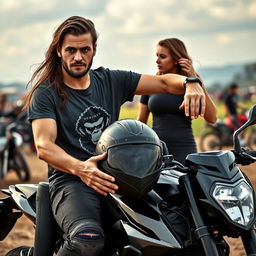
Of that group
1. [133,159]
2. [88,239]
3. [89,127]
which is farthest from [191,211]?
[89,127]

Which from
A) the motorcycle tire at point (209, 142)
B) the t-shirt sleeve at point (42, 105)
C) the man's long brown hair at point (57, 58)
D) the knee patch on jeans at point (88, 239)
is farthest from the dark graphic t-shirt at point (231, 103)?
the knee patch on jeans at point (88, 239)

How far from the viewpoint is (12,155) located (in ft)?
42.7

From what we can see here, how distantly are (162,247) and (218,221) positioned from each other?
0.98 feet

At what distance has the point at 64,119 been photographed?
3936mm

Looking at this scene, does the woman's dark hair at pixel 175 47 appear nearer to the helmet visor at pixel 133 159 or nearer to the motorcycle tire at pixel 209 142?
the helmet visor at pixel 133 159

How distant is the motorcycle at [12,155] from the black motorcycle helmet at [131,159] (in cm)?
963

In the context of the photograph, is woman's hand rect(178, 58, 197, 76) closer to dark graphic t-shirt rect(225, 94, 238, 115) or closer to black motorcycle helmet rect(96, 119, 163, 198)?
black motorcycle helmet rect(96, 119, 163, 198)

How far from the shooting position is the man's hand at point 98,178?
10.8 feet

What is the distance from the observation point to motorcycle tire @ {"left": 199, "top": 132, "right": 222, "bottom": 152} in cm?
1770

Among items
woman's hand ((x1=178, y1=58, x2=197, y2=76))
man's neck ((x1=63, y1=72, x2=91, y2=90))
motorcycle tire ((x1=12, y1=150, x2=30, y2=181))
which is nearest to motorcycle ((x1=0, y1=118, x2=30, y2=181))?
motorcycle tire ((x1=12, y1=150, x2=30, y2=181))

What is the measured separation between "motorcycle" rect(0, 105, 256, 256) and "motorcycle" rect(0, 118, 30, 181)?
935 centimetres

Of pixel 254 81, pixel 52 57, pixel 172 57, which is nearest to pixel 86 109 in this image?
pixel 52 57

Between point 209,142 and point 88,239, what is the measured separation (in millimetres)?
14645

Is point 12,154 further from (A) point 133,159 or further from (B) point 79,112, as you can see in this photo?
(A) point 133,159
